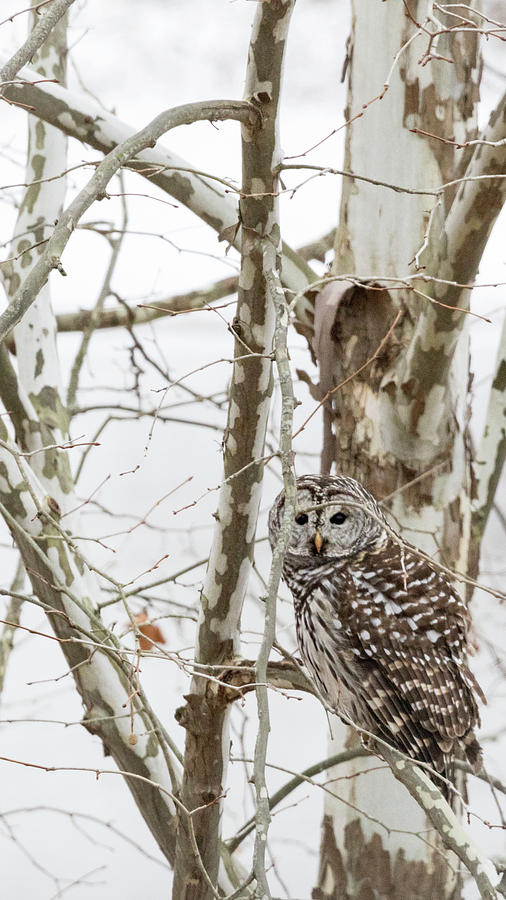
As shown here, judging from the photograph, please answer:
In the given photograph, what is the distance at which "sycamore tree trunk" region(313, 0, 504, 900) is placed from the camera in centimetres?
208

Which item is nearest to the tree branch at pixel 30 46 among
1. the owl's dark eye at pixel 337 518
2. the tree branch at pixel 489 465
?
the owl's dark eye at pixel 337 518

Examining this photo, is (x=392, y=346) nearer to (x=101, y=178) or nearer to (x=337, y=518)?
(x=337, y=518)

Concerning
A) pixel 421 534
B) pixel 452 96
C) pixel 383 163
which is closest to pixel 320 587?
pixel 421 534

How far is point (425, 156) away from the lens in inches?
83.4

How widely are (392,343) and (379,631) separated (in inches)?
24.9

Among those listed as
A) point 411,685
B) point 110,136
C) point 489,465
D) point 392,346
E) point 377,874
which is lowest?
point 377,874

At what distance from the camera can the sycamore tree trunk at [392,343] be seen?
2.08m

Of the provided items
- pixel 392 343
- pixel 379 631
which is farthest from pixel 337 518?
pixel 392 343

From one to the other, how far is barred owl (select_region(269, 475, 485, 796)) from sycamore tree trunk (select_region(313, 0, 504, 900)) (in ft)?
0.76

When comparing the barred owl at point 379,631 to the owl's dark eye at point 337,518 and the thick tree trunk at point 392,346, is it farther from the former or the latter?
the thick tree trunk at point 392,346

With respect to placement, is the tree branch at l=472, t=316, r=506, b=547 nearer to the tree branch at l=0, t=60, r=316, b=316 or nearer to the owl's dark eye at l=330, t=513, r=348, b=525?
the owl's dark eye at l=330, t=513, r=348, b=525

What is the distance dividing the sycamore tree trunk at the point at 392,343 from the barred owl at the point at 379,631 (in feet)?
0.76

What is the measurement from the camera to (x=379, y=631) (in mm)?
1751

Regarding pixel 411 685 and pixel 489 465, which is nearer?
pixel 411 685
